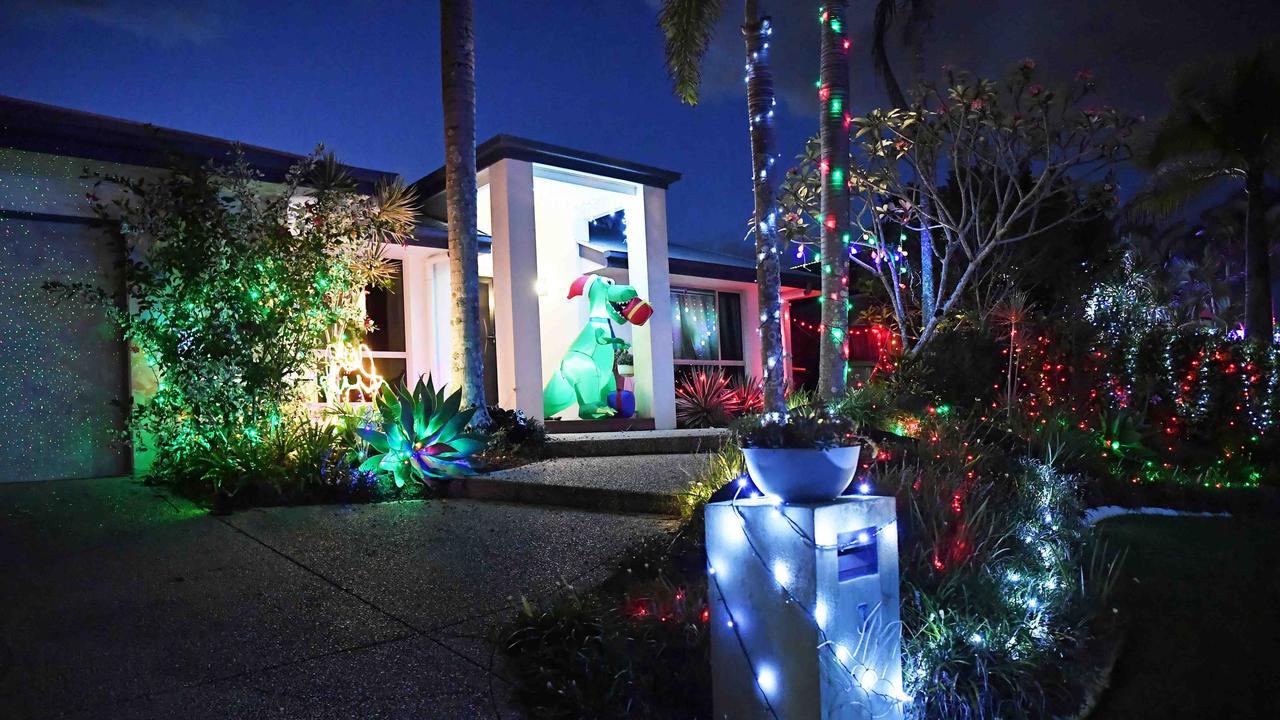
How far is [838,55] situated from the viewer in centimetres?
931

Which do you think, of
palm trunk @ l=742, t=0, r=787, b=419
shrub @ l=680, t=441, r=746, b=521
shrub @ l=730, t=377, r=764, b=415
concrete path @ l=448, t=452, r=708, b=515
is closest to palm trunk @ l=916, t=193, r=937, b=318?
shrub @ l=730, t=377, r=764, b=415

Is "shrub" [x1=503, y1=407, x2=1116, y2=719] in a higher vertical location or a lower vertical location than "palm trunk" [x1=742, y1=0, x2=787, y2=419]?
lower

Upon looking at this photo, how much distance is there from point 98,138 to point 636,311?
7020 mm

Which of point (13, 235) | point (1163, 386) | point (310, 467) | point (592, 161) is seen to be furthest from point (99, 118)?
point (1163, 386)

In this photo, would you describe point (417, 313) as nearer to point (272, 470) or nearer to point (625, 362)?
Result: point (625, 362)

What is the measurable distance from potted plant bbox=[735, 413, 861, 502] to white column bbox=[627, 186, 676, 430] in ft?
31.1

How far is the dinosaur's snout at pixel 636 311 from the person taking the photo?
12.4 meters

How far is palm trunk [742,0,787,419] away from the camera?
8.77 m

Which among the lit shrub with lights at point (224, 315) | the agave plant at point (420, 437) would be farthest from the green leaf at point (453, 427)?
the lit shrub with lights at point (224, 315)

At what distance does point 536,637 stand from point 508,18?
19205mm

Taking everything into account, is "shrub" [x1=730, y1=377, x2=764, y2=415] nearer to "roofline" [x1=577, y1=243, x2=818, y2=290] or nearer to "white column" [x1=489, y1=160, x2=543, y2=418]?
"roofline" [x1=577, y1=243, x2=818, y2=290]

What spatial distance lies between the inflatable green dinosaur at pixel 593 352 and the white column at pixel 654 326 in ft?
1.21

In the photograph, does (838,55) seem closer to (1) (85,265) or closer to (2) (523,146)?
(2) (523,146)

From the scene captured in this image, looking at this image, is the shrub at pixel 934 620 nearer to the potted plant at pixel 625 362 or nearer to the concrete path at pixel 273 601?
the concrete path at pixel 273 601
